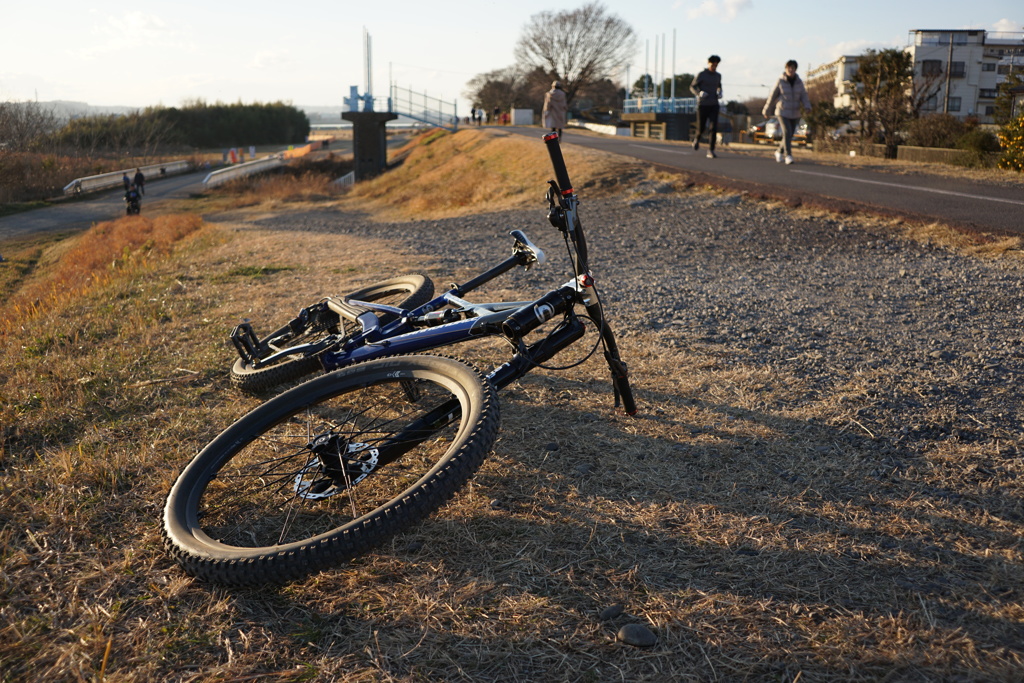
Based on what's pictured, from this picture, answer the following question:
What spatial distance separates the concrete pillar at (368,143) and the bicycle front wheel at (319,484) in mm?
39344

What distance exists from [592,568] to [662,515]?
1.58 ft

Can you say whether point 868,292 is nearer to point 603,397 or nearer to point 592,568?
point 603,397

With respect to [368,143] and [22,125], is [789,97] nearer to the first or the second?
[22,125]

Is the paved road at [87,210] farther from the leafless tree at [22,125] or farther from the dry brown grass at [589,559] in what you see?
the dry brown grass at [589,559]

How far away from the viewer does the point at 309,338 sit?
5418 mm

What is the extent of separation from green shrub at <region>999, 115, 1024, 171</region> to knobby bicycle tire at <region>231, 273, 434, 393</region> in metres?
14.3

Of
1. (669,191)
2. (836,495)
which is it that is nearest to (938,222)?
(669,191)

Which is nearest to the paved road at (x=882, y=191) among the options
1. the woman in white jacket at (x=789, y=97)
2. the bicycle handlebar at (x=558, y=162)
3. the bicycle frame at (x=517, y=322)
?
the woman in white jacket at (x=789, y=97)

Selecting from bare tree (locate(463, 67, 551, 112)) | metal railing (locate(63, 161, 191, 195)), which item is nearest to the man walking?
metal railing (locate(63, 161, 191, 195))

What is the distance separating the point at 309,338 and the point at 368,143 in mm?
37863

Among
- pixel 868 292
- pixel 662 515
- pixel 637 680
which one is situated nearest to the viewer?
pixel 637 680

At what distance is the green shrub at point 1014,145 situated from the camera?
47.9 ft

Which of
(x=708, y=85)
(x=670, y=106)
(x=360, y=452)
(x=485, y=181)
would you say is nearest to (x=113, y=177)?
(x=670, y=106)

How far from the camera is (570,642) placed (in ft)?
7.47
